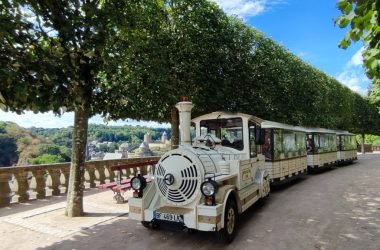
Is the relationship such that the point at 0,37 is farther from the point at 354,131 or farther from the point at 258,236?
the point at 354,131

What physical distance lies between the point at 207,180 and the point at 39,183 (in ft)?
25.8

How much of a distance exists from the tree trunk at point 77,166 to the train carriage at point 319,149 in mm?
15920

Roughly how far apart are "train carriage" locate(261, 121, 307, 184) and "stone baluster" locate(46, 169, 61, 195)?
8490mm

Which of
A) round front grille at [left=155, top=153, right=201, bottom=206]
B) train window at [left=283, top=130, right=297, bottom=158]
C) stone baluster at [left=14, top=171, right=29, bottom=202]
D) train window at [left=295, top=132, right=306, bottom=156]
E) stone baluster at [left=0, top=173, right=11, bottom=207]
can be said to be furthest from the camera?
train window at [left=295, top=132, right=306, bottom=156]

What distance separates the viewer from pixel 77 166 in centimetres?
870

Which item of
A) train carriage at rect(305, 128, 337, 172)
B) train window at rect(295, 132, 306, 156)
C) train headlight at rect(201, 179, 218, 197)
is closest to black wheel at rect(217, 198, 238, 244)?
train headlight at rect(201, 179, 218, 197)

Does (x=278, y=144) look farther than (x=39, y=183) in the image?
Yes

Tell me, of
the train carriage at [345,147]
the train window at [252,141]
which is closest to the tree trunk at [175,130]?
the train window at [252,141]

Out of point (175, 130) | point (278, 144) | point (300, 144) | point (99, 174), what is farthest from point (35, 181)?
point (300, 144)

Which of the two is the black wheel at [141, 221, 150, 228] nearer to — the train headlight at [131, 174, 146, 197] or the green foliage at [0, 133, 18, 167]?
the train headlight at [131, 174, 146, 197]

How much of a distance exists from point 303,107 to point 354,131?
26.4 m

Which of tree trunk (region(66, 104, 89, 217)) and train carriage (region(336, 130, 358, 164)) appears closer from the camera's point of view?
tree trunk (region(66, 104, 89, 217))

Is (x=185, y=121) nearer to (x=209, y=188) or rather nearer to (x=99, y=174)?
(x=209, y=188)

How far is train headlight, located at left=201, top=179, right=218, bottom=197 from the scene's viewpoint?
6137 mm
